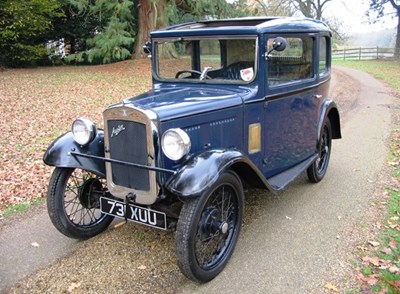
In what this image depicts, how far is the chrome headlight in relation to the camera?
3.73 m

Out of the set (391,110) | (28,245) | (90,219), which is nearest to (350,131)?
(391,110)

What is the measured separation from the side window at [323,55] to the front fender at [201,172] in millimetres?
2451

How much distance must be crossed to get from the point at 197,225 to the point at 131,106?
1.10 metres

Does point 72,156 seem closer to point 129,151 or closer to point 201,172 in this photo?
point 129,151

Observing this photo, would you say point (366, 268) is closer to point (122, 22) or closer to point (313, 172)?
point (313, 172)

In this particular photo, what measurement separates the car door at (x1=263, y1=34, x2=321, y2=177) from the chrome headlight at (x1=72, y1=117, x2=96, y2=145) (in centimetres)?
173

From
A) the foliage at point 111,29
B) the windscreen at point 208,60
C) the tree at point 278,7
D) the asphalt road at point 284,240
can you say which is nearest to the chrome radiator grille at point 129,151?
the asphalt road at point 284,240

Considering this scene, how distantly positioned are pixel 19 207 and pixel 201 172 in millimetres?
2778

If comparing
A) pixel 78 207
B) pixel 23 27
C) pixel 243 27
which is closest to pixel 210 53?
pixel 243 27

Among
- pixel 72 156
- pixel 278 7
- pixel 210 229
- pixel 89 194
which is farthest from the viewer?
pixel 278 7

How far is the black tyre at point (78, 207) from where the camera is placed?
12.2 feet

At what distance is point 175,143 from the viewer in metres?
3.16

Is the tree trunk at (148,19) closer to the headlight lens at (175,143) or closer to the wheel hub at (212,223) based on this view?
the headlight lens at (175,143)

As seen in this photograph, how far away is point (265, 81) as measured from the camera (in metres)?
4.03
